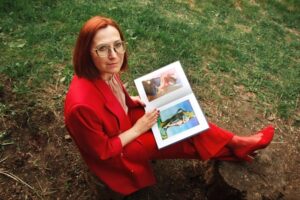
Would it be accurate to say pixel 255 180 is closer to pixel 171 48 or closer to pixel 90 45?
pixel 90 45

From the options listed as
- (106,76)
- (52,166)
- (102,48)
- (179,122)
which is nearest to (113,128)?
(106,76)

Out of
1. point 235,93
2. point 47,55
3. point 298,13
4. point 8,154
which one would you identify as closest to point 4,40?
point 47,55

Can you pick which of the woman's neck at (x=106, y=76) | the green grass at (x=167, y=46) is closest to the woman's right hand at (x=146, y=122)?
the woman's neck at (x=106, y=76)

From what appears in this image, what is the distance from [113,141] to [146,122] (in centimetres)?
32

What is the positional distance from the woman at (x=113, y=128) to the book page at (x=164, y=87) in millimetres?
134

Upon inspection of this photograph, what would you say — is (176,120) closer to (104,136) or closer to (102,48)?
(104,136)

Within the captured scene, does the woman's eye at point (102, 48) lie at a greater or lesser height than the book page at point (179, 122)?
greater

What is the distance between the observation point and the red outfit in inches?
101

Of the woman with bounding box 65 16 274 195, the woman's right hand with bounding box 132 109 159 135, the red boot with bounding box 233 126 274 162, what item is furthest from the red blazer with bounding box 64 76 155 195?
the red boot with bounding box 233 126 274 162

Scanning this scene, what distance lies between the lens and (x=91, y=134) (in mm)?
2574

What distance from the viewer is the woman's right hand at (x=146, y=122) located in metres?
2.85

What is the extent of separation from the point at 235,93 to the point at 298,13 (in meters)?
3.75

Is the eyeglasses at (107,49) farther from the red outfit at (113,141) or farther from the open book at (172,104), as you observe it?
the open book at (172,104)

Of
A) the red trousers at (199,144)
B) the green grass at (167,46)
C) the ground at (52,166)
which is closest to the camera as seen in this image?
the red trousers at (199,144)
